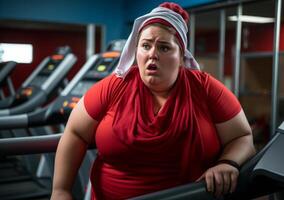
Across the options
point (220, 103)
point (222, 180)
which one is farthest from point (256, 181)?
point (220, 103)

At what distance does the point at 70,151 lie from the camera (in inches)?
59.1

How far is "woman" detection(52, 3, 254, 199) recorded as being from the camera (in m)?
1.35

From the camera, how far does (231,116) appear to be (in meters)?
1.41

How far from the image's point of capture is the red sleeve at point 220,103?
1.41 meters

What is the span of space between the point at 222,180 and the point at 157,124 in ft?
0.90

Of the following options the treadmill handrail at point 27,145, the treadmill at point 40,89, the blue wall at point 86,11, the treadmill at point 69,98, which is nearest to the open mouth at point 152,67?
the treadmill handrail at point 27,145

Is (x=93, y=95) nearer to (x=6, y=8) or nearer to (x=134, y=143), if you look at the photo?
(x=134, y=143)

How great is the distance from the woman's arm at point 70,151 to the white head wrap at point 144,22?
0.71 feet

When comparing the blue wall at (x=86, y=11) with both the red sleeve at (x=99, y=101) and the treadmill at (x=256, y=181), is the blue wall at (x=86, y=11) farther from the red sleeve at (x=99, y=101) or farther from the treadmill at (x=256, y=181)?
the treadmill at (x=256, y=181)

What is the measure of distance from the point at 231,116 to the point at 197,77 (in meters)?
0.20

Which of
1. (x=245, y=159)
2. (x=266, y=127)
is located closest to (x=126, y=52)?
(x=245, y=159)

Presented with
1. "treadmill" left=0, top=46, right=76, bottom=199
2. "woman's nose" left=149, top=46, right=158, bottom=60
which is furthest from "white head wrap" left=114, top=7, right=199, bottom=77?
"treadmill" left=0, top=46, right=76, bottom=199

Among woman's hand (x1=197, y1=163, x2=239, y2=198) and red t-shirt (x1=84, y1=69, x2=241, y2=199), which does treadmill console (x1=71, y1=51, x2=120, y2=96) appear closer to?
red t-shirt (x1=84, y1=69, x2=241, y2=199)

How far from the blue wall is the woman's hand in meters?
4.72
